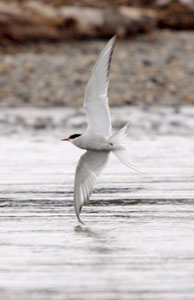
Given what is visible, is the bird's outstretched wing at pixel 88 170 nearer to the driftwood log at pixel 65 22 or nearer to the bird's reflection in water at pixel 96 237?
the bird's reflection in water at pixel 96 237

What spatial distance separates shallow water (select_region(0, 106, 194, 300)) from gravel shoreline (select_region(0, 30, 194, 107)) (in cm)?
924

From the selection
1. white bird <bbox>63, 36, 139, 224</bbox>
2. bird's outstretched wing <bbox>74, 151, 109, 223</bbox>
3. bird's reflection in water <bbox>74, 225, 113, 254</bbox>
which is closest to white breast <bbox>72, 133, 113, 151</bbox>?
white bird <bbox>63, 36, 139, 224</bbox>

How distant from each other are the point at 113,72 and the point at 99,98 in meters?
15.1

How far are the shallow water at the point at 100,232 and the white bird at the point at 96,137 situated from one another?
33 centimetres

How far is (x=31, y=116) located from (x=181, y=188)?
1020 centimetres

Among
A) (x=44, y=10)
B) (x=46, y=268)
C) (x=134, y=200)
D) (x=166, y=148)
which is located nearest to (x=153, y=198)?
(x=134, y=200)

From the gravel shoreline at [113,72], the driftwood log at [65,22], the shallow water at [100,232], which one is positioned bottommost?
the gravel shoreline at [113,72]

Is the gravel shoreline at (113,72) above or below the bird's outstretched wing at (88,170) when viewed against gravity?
below

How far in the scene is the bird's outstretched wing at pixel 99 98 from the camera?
865 centimetres

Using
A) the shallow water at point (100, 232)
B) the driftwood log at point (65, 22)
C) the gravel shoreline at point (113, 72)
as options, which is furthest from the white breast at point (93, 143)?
the driftwood log at point (65, 22)

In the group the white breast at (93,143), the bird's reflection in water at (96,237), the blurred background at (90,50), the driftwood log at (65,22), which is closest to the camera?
the bird's reflection in water at (96,237)

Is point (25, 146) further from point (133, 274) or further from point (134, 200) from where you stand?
point (133, 274)

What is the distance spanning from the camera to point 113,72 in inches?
935

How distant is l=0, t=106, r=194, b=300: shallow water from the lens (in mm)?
6141
